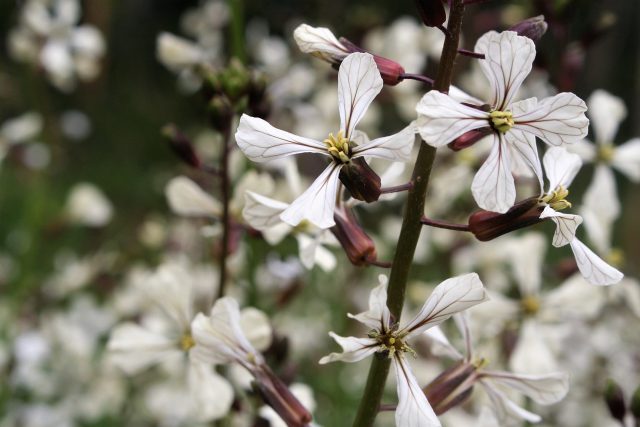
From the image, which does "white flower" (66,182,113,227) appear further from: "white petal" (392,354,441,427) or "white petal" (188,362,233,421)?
"white petal" (392,354,441,427)

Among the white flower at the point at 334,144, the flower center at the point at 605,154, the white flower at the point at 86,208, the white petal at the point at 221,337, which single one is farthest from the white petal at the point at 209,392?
the white flower at the point at 86,208

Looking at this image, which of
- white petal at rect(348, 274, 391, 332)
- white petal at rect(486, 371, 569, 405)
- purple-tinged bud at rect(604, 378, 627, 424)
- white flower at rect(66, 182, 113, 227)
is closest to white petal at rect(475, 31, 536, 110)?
white petal at rect(348, 274, 391, 332)

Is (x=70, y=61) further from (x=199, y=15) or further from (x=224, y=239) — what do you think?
(x=224, y=239)

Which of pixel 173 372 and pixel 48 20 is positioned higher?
pixel 48 20

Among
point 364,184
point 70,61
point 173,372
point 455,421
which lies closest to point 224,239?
point 364,184

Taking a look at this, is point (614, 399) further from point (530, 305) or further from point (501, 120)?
point (501, 120)

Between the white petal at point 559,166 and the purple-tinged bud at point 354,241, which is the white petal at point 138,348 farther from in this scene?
the white petal at point 559,166
